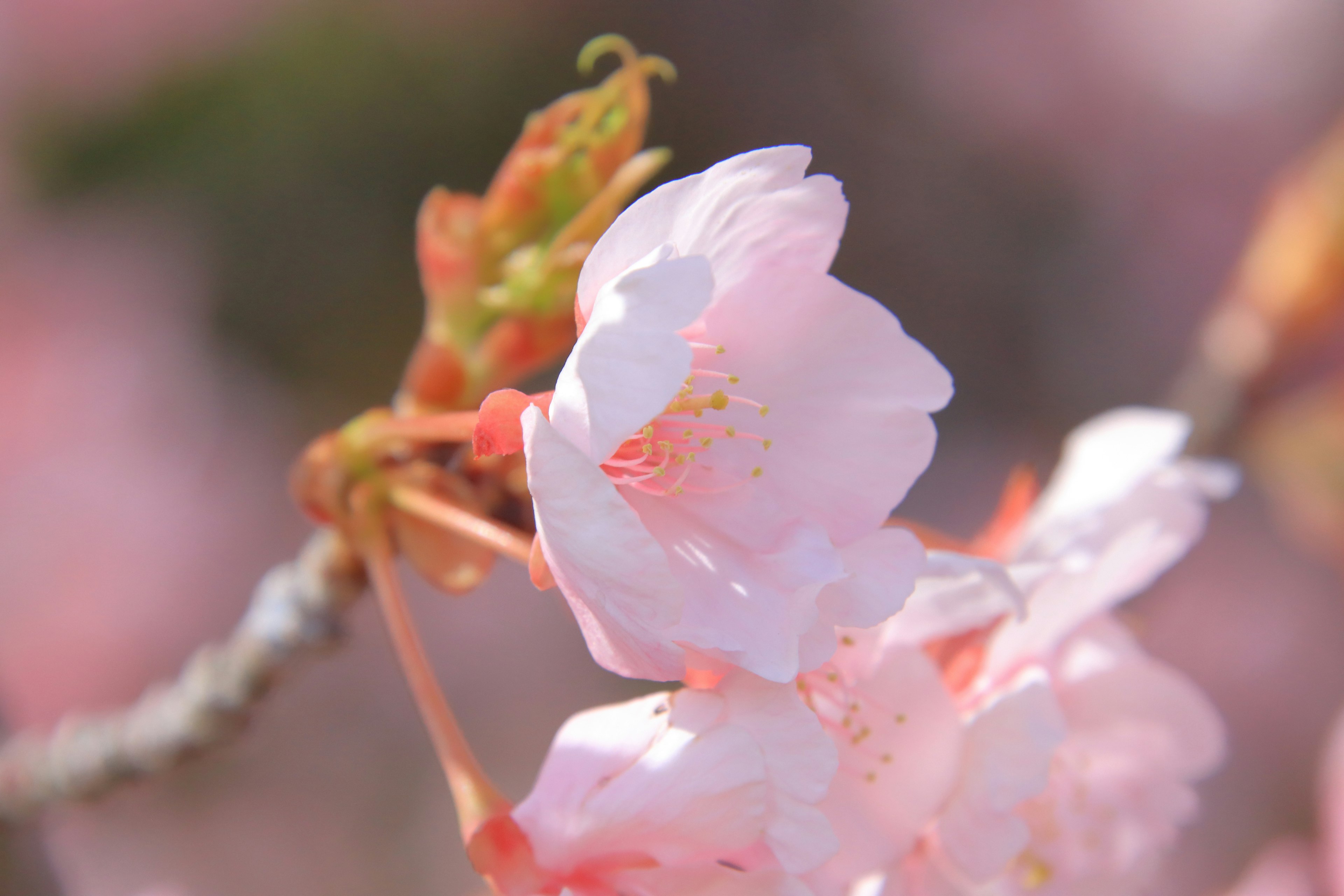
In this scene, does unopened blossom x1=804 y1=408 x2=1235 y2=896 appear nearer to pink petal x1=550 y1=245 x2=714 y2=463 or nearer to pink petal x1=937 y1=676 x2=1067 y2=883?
pink petal x1=937 y1=676 x2=1067 y2=883

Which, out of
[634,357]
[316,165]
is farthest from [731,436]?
[316,165]

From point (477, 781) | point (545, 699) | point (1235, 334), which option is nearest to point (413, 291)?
point (545, 699)

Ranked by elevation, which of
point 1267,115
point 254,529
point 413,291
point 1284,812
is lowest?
point 1284,812

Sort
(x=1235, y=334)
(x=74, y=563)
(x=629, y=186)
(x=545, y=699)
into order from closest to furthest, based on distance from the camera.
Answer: (x=629, y=186) < (x=1235, y=334) < (x=74, y=563) < (x=545, y=699)

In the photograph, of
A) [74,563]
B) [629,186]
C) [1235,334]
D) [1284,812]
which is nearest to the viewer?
[629,186]

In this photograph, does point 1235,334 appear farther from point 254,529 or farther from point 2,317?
point 2,317

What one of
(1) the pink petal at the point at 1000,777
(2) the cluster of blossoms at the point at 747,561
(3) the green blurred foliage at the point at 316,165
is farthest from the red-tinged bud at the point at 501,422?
(3) the green blurred foliage at the point at 316,165

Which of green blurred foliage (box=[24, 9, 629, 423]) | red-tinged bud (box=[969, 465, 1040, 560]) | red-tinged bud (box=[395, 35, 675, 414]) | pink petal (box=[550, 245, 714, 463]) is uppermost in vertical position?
green blurred foliage (box=[24, 9, 629, 423])

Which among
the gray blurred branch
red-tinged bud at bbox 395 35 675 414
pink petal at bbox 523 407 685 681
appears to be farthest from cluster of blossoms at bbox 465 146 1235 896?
the gray blurred branch
